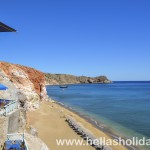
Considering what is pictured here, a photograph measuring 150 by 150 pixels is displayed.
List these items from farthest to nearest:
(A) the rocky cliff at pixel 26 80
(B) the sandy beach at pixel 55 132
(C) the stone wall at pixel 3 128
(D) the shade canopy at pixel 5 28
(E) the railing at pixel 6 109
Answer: (A) the rocky cliff at pixel 26 80
(B) the sandy beach at pixel 55 132
(E) the railing at pixel 6 109
(C) the stone wall at pixel 3 128
(D) the shade canopy at pixel 5 28

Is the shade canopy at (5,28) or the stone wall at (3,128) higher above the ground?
the shade canopy at (5,28)

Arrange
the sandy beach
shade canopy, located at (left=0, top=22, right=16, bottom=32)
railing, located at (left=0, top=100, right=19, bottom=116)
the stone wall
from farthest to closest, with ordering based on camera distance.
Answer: the sandy beach → railing, located at (left=0, top=100, right=19, bottom=116) → the stone wall → shade canopy, located at (left=0, top=22, right=16, bottom=32)

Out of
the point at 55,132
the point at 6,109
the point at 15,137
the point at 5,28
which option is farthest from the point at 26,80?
the point at 5,28

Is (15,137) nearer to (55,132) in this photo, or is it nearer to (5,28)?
(5,28)

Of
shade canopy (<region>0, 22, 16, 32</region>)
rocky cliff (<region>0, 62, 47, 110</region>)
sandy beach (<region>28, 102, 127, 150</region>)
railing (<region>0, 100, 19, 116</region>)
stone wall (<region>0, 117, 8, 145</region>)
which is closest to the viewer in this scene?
shade canopy (<region>0, 22, 16, 32</region>)

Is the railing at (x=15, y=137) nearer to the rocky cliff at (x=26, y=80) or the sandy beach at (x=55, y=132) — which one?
the sandy beach at (x=55, y=132)

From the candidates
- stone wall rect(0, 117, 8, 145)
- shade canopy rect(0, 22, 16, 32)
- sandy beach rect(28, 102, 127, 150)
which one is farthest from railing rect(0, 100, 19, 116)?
sandy beach rect(28, 102, 127, 150)

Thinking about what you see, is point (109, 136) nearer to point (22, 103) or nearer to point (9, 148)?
point (22, 103)

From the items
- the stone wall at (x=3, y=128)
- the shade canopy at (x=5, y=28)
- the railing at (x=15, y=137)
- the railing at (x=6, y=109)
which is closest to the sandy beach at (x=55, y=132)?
the railing at (x=15, y=137)

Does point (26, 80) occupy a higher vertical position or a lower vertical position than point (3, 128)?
higher

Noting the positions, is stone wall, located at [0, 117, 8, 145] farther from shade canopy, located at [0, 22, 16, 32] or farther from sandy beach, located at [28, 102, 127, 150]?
sandy beach, located at [28, 102, 127, 150]

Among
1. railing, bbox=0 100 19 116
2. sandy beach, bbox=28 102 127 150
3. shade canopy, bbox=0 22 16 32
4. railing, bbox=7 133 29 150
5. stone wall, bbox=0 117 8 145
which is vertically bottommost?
sandy beach, bbox=28 102 127 150

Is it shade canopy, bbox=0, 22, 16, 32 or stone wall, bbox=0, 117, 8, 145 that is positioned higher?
shade canopy, bbox=0, 22, 16, 32

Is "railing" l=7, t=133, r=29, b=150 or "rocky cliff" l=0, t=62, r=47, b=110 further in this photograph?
"rocky cliff" l=0, t=62, r=47, b=110
